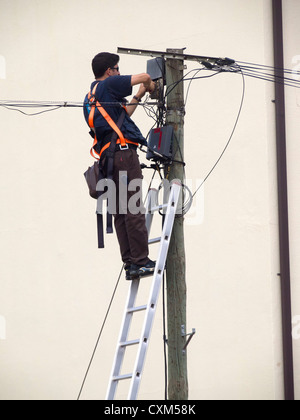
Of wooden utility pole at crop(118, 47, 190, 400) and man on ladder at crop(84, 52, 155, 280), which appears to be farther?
wooden utility pole at crop(118, 47, 190, 400)

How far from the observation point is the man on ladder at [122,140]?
7750mm

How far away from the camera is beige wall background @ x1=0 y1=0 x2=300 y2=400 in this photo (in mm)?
13148

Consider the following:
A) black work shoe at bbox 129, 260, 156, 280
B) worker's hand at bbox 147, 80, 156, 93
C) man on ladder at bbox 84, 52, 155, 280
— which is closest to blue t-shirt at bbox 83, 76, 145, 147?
man on ladder at bbox 84, 52, 155, 280

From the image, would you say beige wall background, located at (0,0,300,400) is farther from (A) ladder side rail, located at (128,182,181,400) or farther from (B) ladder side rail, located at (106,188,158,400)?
(A) ladder side rail, located at (128,182,181,400)

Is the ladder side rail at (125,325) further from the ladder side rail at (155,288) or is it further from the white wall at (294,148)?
the white wall at (294,148)

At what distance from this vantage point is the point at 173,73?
27.2 feet

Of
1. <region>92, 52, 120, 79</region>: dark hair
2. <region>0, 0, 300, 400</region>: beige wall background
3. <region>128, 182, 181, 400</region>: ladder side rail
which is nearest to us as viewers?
<region>128, 182, 181, 400</region>: ladder side rail

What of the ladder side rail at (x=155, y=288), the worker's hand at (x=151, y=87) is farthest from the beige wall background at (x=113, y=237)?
the ladder side rail at (x=155, y=288)

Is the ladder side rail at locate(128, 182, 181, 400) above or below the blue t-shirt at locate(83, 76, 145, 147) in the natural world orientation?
below

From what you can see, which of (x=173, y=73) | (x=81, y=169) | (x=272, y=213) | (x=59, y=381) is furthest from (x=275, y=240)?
(x=173, y=73)

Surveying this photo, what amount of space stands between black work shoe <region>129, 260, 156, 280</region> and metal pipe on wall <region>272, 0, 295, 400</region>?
5659mm

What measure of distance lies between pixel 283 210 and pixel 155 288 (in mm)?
5910

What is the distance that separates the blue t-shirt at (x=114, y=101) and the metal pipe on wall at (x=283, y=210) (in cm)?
552

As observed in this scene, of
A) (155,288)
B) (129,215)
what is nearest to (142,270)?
(155,288)
